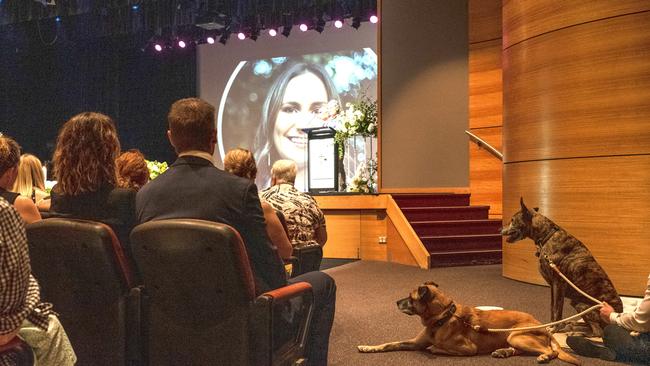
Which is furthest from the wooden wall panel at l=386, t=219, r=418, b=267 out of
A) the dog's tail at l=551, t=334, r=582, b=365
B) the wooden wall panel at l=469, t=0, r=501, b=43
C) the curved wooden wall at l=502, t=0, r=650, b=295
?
the dog's tail at l=551, t=334, r=582, b=365

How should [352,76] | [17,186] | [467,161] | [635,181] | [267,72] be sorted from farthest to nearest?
[267,72] < [352,76] < [467,161] < [635,181] < [17,186]

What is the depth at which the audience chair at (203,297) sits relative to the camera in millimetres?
2082

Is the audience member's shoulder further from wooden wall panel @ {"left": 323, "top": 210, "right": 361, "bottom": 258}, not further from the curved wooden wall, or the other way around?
wooden wall panel @ {"left": 323, "top": 210, "right": 361, "bottom": 258}

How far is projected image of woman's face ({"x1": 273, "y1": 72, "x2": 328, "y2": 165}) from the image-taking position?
11.8m

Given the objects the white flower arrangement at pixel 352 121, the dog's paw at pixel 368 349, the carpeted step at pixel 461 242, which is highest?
the white flower arrangement at pixel 352 121

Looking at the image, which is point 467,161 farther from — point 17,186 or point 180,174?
point 180,174

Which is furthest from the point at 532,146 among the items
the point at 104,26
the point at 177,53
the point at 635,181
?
the point at 177,53

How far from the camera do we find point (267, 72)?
12.5 meters

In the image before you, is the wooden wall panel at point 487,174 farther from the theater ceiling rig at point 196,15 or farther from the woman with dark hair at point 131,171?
the woman with dark hair at point 131,171

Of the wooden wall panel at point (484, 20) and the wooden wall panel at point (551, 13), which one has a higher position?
the wooden wall panel at point (484, 20)

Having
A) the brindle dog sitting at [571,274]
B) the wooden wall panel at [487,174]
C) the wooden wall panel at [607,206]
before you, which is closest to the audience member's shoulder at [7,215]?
the brindle dog sitting at [571,274]

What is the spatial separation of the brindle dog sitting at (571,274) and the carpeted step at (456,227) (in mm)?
3859

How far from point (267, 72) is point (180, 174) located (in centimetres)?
1034

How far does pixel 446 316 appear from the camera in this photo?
3.40 m
